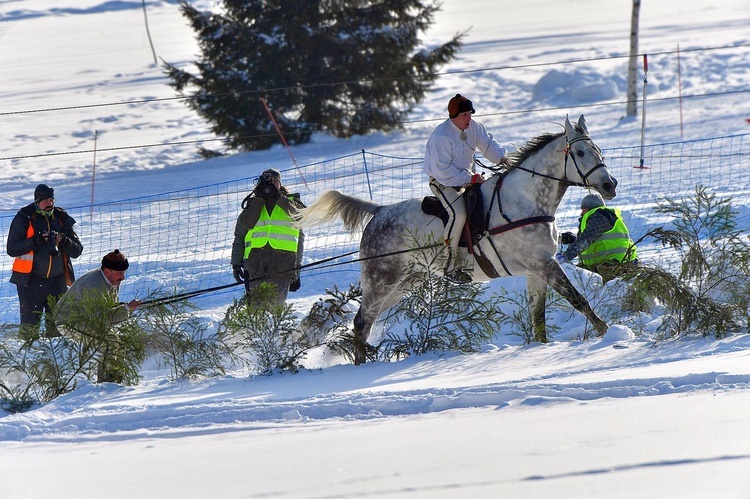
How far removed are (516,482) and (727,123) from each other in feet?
61.0

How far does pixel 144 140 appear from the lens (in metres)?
27.3

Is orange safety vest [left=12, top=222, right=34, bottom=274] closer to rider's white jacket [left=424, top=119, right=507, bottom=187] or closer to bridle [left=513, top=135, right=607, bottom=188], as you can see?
rider's white jacket [left=424, top=119, right=507, bottom=187]

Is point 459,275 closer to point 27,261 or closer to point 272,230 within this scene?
point 272,230

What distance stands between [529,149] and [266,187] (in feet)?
8.28

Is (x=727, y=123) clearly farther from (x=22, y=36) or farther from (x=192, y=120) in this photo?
(x=22, y=36)

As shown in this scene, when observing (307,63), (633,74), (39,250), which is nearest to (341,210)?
(39,250)

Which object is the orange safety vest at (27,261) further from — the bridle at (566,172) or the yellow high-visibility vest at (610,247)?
the yellow high-visibility vest at (610,247)

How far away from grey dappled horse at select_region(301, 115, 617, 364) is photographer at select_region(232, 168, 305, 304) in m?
1.12

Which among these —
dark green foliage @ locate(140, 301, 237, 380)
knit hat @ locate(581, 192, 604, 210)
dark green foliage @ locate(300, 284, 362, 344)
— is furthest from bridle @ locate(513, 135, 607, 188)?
dark green foliage @ locate(140, 301, 237, 380)

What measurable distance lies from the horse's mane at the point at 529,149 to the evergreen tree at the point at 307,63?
44.2 ft

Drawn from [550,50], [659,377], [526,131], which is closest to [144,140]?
[526,131]

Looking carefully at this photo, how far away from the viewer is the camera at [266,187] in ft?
32.8

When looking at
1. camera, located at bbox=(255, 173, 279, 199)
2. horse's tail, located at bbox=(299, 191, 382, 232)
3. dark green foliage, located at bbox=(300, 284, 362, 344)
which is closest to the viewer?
dark green foliage, located at bbox=(300, 284, 362, 344)

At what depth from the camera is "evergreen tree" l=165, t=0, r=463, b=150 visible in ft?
73.0
